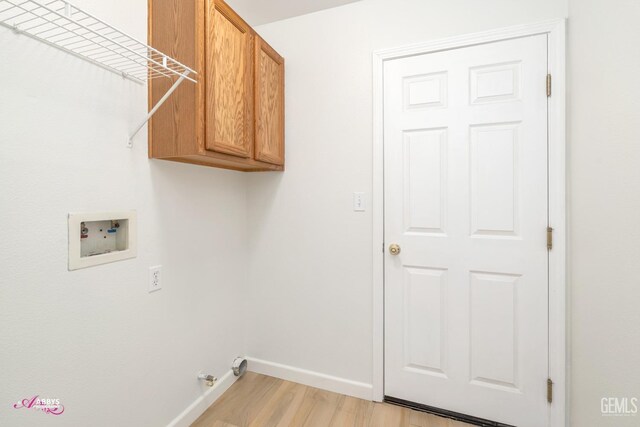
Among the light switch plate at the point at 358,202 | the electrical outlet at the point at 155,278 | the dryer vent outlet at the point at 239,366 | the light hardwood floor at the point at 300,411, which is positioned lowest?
the light hardwood floor at the point at 300,411

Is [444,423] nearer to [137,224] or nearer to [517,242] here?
[517,242]

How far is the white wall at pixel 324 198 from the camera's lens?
1797 mm

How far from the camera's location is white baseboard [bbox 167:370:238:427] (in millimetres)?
1542

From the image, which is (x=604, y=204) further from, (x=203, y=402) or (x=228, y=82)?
(x=203, y=402)

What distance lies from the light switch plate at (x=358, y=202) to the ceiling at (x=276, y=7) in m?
1.22

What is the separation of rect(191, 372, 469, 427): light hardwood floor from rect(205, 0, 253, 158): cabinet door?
150 centimetres

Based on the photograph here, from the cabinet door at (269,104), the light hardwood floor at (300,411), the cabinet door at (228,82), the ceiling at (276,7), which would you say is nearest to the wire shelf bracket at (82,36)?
the cabinet door at (228,82)

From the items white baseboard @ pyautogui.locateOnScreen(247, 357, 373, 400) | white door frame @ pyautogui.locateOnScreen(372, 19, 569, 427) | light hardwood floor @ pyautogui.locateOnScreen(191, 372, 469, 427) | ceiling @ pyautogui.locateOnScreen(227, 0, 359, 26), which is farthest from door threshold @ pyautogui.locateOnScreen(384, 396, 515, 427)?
ceiling @ pyautogui.locateOnScreen(227, 0, 359, 26)

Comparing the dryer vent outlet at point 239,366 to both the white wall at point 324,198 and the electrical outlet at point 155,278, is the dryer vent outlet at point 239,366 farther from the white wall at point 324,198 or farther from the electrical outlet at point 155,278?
the electrical outlet at point 155,278

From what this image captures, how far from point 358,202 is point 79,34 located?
1476 millimetres

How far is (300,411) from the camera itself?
5.60ft

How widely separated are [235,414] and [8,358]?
3.83ft

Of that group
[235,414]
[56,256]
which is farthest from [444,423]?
[56,256]

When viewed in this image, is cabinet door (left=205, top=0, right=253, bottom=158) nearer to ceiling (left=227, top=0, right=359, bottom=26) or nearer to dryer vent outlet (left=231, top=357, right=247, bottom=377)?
ceiling (left=227, top=0, right=359, bottom=26)
